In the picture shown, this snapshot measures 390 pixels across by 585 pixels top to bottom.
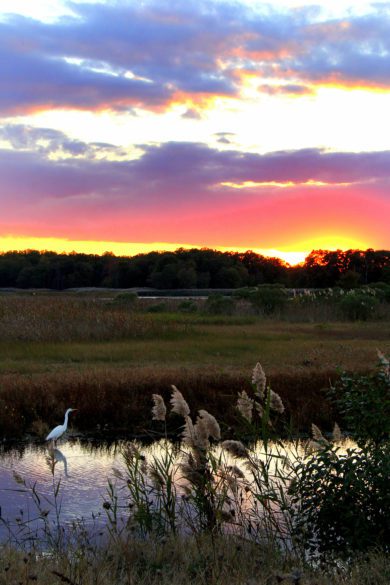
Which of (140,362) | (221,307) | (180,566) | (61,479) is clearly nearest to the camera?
(180,566)

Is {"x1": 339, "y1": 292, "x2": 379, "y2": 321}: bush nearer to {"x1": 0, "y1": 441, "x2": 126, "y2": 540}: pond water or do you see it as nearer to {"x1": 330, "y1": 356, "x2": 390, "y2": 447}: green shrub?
{"x1": 0, "y1": 441, "x2": 126, "y2": 540}: pond water

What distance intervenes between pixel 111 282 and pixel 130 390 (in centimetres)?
10215

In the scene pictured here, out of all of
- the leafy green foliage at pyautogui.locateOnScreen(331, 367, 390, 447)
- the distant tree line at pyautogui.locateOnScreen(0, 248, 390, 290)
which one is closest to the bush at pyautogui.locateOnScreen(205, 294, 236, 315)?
the leafy green foliage at pyautogui.locateOnScreen(331, 367, 390, 447)

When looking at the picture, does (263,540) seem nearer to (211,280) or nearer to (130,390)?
(130,390)

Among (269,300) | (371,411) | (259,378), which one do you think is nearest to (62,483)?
(259,378)

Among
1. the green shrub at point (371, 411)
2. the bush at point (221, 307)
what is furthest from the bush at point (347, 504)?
the bush at point (221, 307)

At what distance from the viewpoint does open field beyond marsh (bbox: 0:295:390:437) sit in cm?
1503

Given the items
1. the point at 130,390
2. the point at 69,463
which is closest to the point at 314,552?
the point at 69,463

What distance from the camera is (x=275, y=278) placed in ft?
378

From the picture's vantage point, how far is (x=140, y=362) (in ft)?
Result: 67.1

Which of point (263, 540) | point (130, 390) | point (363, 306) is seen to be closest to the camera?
point (263, 540)

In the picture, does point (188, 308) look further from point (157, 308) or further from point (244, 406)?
point (244, 406)

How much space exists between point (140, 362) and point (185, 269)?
291 feet

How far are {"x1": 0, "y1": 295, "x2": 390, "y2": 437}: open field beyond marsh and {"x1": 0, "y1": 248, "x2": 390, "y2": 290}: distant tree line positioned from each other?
6910cm
